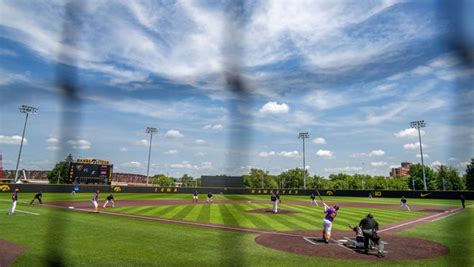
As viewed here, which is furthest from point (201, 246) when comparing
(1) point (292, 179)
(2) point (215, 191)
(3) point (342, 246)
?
(1) point (292, 179)

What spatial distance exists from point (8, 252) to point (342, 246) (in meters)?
11.7

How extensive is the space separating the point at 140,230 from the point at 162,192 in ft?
138

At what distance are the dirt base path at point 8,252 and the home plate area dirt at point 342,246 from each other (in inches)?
326

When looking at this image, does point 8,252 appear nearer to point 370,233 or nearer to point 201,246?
point 201,246

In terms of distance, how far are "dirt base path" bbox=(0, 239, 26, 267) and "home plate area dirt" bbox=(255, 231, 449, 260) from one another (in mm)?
8277

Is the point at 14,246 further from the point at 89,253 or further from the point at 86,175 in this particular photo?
the point at 86,175

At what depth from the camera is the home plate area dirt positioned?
36.7ft

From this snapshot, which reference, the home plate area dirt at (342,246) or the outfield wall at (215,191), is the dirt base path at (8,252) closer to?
the home plate area dirt at (342,246)

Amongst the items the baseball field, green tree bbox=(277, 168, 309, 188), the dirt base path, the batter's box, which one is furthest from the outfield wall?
green tree bbox=(277, 168, 309, 188)

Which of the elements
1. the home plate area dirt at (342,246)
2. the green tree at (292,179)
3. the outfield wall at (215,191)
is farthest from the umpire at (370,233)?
the green tree at (292,179)

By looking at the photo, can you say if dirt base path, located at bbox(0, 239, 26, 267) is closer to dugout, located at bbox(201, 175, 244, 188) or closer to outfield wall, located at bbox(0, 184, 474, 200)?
dugout, located at bbox(201, 175, 244, 188)

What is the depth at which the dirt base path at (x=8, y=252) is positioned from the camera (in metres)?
8.99

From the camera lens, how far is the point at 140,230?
15266 mm

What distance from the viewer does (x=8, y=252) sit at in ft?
33.0
